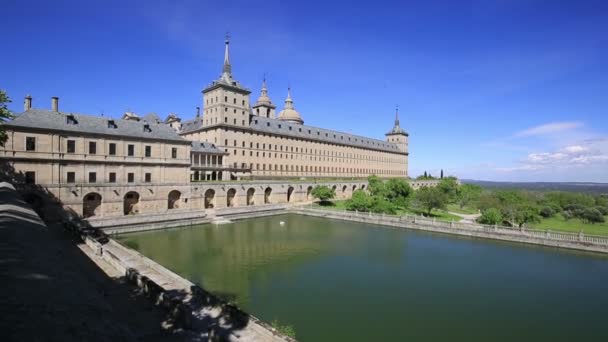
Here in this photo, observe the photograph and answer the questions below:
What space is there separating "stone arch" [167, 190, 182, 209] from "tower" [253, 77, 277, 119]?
40.0m

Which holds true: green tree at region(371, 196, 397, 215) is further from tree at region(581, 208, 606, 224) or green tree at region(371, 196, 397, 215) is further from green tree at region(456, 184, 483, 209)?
tree at region(581, 208, 606, 224)

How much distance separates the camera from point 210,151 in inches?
1879

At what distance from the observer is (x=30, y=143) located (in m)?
28.5

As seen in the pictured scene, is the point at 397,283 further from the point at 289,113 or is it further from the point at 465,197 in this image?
the point at 289,113

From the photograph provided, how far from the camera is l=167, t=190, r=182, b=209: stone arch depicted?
124ft

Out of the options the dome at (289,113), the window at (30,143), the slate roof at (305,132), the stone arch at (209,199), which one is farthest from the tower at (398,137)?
the window at (30,143)

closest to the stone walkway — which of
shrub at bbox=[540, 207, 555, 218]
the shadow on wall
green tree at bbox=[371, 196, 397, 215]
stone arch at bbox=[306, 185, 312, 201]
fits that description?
the shadow on wall

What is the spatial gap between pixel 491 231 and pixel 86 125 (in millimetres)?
40047

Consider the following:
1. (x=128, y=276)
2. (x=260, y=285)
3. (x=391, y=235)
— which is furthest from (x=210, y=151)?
(x=128, y=276)

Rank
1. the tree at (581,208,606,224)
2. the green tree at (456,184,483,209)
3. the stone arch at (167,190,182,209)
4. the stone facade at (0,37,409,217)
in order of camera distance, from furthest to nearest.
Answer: the green tree at (456,184,483,209)
the tree at (581,208,606,224)
the stone arch at (167,190,182,209)
the stone facade at (0,37,409,217)

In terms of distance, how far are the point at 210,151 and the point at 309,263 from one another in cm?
3078

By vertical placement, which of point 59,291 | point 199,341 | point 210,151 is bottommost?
point 199,341

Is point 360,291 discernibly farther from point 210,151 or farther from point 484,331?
point 210,151

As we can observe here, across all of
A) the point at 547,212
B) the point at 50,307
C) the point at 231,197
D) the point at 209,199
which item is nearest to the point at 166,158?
the point at 209,199
